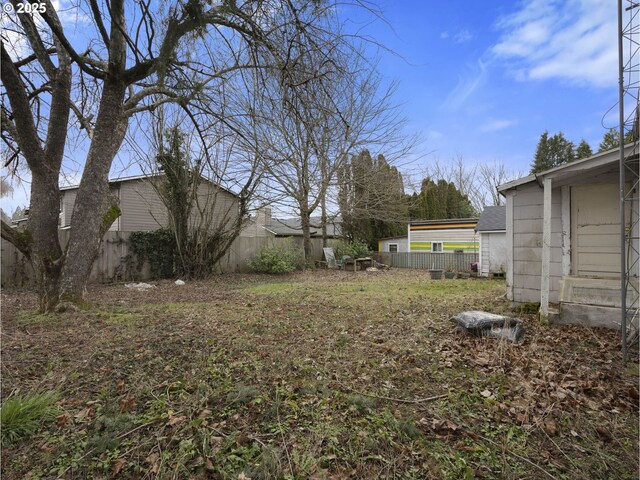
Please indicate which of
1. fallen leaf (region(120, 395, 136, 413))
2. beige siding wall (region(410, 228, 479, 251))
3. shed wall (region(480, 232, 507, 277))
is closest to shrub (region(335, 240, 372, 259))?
beige siding wall (region(410, 228, 479, 251))

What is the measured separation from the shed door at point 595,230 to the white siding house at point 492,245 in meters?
8.54

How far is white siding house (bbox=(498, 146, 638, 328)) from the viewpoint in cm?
459

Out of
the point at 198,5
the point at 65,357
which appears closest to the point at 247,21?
the point at 198,5

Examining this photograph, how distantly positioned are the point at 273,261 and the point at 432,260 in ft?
31.2

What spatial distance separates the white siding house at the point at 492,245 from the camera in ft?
43.6

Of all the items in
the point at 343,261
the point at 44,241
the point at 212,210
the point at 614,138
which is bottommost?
the point at 343,261

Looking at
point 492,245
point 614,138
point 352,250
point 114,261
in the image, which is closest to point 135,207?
point 114,261

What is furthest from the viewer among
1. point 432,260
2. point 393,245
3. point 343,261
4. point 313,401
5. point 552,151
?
point 552,151

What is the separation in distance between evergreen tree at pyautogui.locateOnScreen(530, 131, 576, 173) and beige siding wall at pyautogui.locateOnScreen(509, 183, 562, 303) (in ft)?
81.3

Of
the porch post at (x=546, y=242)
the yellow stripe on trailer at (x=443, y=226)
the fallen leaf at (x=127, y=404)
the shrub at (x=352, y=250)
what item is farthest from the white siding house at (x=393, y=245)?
the fallen leaf at (x=127, y=404)

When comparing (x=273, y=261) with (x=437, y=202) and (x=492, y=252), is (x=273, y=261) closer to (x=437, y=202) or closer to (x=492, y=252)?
(x=492, y=252)

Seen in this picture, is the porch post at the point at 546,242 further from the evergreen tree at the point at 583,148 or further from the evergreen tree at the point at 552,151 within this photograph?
the evergreen tree at the point at 583,148

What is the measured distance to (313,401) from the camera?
2.52m

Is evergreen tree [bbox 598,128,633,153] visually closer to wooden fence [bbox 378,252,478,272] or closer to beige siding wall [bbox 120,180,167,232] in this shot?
wooden fence [bbox 378,252,478,272]
